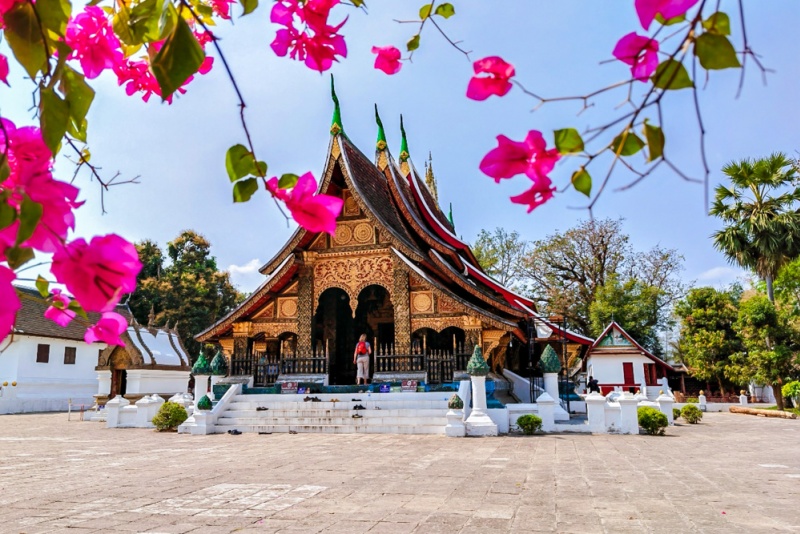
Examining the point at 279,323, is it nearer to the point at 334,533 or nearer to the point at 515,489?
the point at 515,489

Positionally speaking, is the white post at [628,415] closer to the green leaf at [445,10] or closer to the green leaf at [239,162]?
the green leaf at [445,10]

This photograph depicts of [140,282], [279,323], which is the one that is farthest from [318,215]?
[140,282]

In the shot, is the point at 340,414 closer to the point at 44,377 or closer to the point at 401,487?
the point at 401,487

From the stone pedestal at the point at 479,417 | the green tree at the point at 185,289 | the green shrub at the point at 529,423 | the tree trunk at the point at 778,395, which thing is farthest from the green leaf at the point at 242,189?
the green tree at the point at 185,289

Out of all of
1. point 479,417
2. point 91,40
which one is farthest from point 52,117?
point 479,417

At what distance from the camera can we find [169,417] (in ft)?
37.6

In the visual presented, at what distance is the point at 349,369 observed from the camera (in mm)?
15305

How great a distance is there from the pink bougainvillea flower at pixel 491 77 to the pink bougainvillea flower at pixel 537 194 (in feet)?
0.81

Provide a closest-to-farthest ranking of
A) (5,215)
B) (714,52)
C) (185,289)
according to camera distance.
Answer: (5,215), (714,52), (185,289)

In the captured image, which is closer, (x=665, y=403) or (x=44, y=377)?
(x=665, y=403)

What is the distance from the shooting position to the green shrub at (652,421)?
10.3m

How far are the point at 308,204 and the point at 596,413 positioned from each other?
34.0 ft

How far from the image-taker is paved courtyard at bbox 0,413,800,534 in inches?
146

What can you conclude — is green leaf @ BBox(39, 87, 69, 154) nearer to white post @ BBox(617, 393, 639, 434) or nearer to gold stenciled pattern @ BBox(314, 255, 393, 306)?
white post @ BBox(617, 393, 639, 434)
